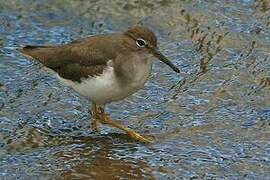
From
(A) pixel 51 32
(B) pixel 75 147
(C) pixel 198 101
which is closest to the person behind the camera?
(B) pixel 75 147

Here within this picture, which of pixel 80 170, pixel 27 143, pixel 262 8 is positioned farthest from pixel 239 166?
pixel 262 8

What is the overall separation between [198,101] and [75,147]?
143 centimetres

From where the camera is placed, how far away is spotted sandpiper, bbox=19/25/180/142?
728cm

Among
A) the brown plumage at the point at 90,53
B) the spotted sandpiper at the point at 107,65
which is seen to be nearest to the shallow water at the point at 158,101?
the spotted sandpiper at the point at 107,65

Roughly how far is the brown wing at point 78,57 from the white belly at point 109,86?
79 millimetres

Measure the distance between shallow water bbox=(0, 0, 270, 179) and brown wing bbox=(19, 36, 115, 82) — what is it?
16.1 inches

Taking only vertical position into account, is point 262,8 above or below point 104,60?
above

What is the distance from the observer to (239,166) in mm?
6820

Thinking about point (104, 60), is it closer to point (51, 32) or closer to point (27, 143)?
point (27, 143)

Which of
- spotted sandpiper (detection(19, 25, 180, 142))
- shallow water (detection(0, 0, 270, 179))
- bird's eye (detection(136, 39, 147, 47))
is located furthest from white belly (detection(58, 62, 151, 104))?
shallow water (detection(0, 0, 270, 179))

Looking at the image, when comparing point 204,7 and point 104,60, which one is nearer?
point 104,60

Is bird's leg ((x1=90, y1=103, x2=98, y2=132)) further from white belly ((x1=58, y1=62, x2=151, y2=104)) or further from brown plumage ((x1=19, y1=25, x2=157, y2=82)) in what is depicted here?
brown plumage ((x1=19, y1=25, x2=157, y2=82))

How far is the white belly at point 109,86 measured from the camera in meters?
7.24

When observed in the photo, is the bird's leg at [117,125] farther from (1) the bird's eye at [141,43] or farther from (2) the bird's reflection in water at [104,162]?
(1) the bird's eye at [141,43]
